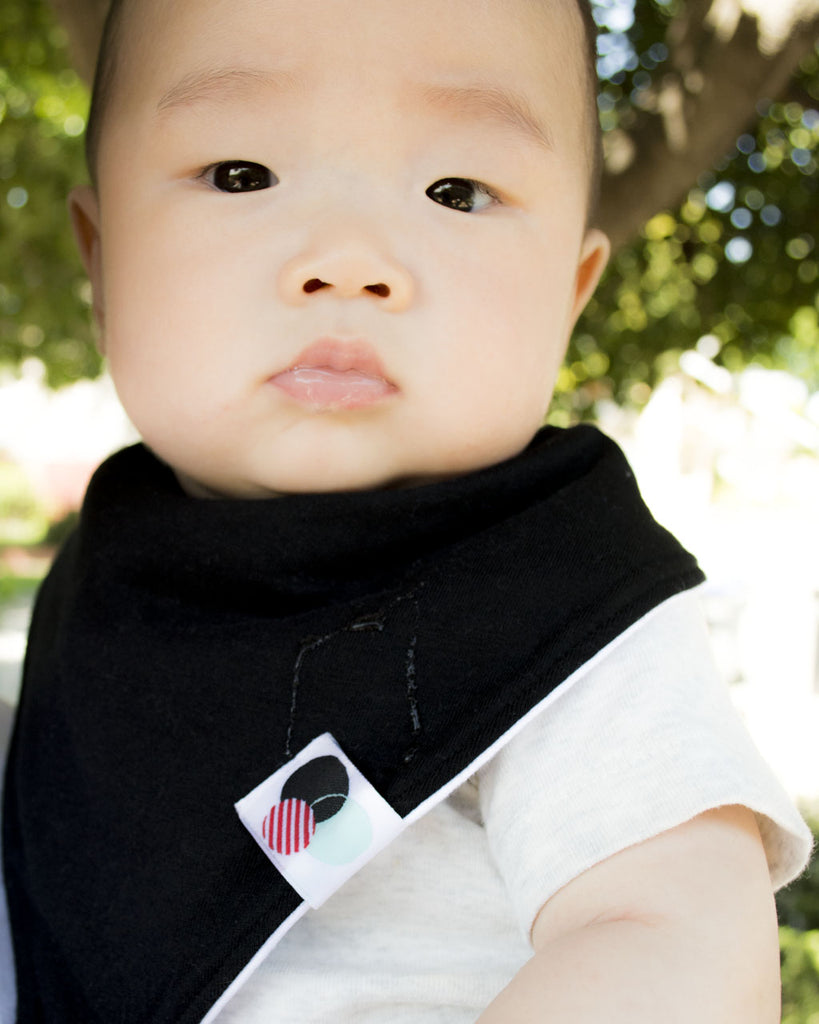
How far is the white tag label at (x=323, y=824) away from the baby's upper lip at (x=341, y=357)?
38cm

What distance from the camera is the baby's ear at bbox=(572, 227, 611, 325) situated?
1416 millimetres

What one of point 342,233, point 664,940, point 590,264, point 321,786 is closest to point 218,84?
A: point 342,233

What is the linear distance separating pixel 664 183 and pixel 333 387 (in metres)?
2.39

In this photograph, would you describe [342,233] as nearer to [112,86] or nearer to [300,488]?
[300,488]

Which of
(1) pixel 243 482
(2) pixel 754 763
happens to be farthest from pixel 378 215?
(2) pixel 754 763

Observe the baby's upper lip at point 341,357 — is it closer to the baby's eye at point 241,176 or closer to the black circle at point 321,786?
the baby's eye at point 241,176

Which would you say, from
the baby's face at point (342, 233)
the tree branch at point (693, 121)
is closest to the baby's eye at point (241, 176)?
the baby's face at point (342, 233)

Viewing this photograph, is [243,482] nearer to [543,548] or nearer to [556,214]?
[543,548]

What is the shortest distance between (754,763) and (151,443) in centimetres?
75

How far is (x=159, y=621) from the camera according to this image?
1160mm

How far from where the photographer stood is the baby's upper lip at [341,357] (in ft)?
3.40

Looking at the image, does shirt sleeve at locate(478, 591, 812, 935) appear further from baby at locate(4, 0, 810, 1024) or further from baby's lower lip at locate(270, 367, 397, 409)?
baby's lower lip at locate(270, 367, 397, 409)

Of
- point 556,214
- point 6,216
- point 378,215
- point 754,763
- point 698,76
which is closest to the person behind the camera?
point 754,763

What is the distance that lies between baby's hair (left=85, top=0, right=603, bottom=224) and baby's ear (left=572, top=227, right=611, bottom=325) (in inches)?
1.6
